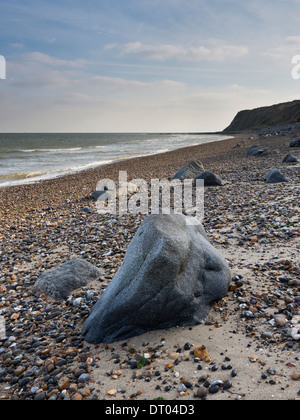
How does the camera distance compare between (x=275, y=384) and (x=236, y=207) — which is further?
(x=236, y=207)

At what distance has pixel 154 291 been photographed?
4.59m

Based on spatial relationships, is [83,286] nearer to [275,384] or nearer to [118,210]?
[275,384]

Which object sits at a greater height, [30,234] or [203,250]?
[203,250]

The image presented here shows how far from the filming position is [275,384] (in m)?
3.52

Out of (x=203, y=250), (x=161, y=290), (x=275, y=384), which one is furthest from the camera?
(x=203, y=250)

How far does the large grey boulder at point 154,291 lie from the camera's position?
4.58 metres

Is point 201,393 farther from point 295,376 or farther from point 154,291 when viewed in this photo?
point 154,291

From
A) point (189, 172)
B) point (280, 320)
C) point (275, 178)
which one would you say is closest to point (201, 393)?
point (280, 320)

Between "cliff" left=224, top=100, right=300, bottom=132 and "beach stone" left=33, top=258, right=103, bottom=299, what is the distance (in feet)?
415

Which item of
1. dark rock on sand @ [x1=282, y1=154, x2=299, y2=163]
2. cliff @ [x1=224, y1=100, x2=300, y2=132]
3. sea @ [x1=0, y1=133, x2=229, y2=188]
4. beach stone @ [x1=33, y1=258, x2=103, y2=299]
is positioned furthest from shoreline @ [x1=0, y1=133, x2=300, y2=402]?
cliff @ [x1=224, y1=100, x2=300, y2=132]

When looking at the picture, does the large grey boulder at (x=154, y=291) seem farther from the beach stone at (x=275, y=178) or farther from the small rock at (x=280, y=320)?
the beach stone at (x=275, y=178)

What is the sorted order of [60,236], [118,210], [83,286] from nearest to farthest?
1. [83,286]
2. [60,236]
3. [118,210]

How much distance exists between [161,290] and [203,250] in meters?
1.11
